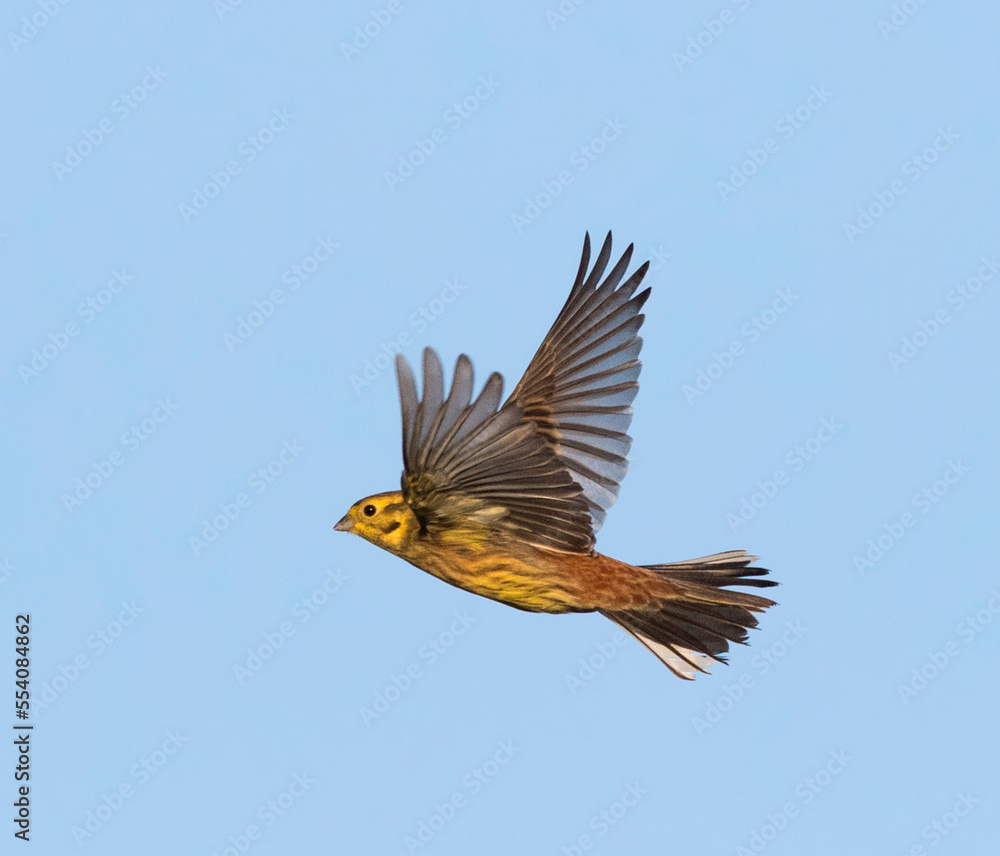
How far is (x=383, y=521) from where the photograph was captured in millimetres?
8922

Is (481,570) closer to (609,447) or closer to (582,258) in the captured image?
(609,447)

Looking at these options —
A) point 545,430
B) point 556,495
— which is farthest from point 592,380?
point 556,495

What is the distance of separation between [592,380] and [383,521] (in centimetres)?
201

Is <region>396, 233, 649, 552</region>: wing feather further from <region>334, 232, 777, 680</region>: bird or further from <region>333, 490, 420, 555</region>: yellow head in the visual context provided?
<region>333, 490, 420, 555</region>: yellow head

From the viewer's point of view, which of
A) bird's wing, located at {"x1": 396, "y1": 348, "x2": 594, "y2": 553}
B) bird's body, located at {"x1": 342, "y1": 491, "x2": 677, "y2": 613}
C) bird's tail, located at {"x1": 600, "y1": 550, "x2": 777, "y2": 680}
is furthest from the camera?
bird's tail, located at {"x1": 600, "y1": 550, "x2": 777, "y2": 680}

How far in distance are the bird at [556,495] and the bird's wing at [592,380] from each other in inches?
0.4

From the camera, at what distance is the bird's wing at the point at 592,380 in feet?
32.1

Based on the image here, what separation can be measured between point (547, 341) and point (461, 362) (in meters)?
2.53

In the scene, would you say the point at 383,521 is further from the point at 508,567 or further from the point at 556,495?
the point at 556,495

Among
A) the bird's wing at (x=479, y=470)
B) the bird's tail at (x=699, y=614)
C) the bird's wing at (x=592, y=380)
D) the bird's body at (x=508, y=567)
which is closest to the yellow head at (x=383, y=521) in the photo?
the bird's body at (x=508, y=567)

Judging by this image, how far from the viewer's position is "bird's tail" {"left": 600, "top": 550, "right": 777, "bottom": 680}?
9.16m

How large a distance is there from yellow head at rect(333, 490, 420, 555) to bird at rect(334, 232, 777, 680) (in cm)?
1

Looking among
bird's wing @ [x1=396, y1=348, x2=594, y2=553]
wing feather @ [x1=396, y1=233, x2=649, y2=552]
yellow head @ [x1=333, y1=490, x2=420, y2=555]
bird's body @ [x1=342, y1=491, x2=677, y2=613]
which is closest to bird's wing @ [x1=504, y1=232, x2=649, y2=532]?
wing feather @ [x1=396, y1=233, x2=649, y2=552]

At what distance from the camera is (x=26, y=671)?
9891 mm
